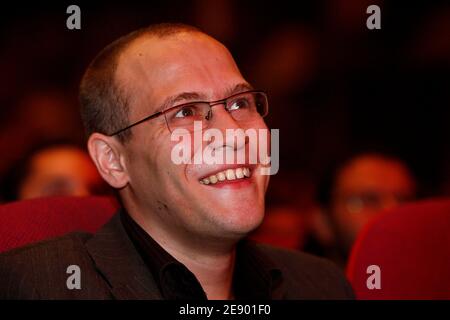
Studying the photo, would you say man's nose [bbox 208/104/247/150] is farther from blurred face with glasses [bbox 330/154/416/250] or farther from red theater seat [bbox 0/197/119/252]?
blurred face with glasses [bbox 330/154/416/250]

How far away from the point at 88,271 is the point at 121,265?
9cm

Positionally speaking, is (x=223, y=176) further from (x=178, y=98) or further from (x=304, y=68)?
(x=304, y=68)

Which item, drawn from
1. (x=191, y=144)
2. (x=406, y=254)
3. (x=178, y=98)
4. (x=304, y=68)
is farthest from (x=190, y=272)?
(x=304, y=68)

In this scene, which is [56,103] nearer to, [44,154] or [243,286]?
[44,154]

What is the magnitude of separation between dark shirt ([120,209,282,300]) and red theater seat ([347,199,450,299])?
0.27 m

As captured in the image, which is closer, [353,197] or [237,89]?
[237,89]

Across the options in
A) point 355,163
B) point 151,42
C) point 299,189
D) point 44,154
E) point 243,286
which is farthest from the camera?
point 299,189

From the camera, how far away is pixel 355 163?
3119mm

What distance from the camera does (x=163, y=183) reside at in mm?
1596

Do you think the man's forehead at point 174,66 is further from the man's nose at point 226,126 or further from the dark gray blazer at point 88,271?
the dark gray blazer at point 88,271

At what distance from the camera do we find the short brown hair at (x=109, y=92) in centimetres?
169

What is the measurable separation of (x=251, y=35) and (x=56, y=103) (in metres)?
1.45

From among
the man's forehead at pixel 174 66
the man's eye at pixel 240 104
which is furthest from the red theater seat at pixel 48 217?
the man's eye at pixel 240 104
